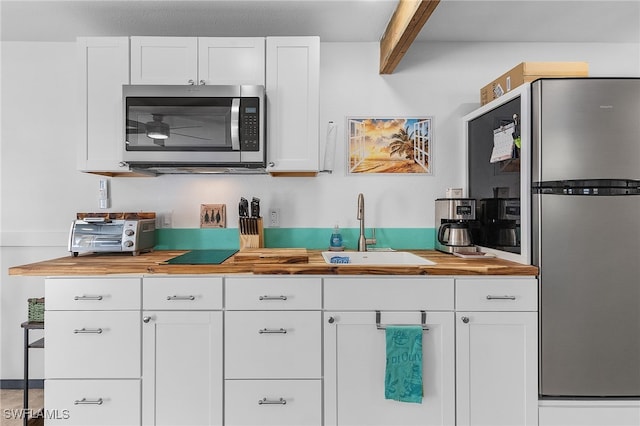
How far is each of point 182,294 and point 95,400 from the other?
66 cm

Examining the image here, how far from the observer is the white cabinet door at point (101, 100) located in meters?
2.21

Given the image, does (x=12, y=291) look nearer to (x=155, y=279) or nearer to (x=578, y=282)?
(x=155, y=279)

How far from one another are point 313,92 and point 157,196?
1268 mm

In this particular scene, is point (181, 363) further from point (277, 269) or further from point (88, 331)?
point (277, 269)

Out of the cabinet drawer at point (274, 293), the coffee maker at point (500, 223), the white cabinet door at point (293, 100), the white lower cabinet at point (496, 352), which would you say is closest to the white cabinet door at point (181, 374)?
the cabinet drawer at point (274, 293)

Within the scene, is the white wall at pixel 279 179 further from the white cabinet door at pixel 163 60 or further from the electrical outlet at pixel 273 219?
the white cabinet door at pixel 163 60

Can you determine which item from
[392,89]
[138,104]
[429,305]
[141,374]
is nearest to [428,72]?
[392,89]

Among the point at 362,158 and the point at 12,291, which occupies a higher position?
the point at 362,158

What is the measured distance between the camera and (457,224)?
2297 mm

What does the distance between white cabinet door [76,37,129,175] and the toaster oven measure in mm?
325

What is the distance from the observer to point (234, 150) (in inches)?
85.4

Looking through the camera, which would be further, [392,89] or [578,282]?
[392,89]

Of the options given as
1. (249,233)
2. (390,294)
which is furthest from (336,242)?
(390,294)

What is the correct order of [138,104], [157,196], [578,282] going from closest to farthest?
1. [578,282]
2. [138,104]
3. [157,196]
